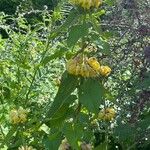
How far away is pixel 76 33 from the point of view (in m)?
1.47

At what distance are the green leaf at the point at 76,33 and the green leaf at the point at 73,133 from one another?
263mm

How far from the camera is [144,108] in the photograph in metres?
2.19

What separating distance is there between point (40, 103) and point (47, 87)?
0.12 metres

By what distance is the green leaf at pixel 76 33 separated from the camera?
4.76 ft

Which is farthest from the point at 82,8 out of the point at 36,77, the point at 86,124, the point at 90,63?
the point at 36,77

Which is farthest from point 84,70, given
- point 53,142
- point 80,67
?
point 53,142

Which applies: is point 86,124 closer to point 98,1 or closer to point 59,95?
point 59,95

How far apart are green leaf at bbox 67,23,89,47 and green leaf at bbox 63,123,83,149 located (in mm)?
263

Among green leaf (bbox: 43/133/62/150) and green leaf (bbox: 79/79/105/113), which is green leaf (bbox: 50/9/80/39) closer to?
green leaf (bbox: 79/79/105/113)

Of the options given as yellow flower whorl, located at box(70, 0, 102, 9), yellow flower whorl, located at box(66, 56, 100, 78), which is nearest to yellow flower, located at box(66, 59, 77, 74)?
yellow flower whorl, located at box(66, 56, 100, 78)

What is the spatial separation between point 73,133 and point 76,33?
30 cm

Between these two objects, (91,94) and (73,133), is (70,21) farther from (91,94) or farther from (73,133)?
(73,133)

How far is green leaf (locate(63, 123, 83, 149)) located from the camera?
1513mm

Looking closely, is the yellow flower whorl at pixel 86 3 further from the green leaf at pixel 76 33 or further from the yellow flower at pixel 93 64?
the yellow flower at pixel 93 64
